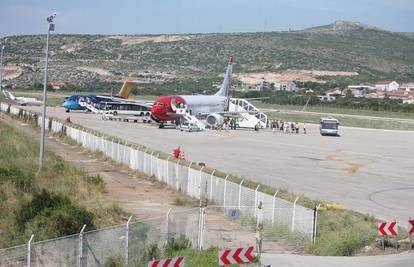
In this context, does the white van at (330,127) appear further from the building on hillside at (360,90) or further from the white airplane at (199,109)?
the building on hillside at (360,90)

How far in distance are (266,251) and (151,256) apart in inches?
164

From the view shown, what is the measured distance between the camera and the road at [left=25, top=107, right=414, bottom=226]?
3241 cm

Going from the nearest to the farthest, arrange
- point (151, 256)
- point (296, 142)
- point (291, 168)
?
point (151, 256), point (291, 168), point (296, 142)

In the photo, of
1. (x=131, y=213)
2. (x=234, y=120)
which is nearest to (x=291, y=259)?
(x=131, y=213)

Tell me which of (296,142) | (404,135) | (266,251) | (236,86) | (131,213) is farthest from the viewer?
(236,86)

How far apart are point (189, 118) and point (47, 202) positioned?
48368 millimetres

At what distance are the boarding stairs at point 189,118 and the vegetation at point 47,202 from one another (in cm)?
3212

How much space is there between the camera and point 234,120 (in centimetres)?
8038

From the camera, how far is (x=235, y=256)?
16906 mm

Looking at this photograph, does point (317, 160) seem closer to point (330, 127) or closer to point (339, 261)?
point (330, 127)

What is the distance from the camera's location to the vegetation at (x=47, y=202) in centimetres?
2027

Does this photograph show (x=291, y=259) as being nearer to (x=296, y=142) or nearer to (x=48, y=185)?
(x=48, y=185)

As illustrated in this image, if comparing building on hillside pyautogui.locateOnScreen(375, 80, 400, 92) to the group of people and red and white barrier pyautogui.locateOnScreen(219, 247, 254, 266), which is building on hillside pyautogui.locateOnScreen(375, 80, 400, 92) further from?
red and white barrier pyautogui.locateOnScreen(219, 247, 254, 266)

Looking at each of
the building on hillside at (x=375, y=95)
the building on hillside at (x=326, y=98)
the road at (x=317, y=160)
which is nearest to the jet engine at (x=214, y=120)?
the road at (x=317, y=160)
